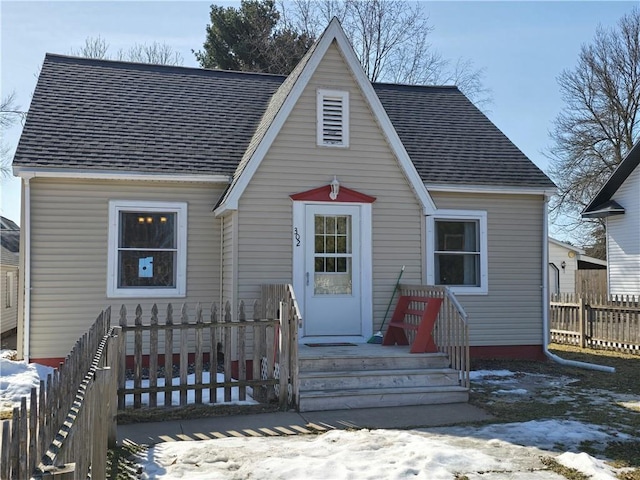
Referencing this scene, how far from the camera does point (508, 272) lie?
12.7m

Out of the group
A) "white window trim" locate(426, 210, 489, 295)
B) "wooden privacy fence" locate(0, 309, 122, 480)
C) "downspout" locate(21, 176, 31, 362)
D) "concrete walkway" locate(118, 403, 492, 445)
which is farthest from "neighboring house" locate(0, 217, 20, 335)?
"wooden privacy fence" locate(0, 309, 122, 480)

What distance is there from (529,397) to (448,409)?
167cm

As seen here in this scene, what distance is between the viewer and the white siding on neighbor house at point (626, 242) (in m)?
19.7

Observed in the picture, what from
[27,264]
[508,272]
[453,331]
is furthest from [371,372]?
[27,264]

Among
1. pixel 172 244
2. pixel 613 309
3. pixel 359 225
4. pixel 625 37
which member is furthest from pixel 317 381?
pixel 625 37

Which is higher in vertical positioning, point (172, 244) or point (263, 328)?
point (172, 244)

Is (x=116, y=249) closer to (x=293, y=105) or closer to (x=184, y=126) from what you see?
(x=184, y=126)

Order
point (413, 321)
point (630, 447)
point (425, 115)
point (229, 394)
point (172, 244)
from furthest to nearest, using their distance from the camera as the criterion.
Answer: point (425, 115) → point (172, 244) → point (413, 321) → point (229, 394) → point (630, 447)

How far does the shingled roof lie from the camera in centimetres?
1108

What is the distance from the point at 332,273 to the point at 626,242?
14.0m

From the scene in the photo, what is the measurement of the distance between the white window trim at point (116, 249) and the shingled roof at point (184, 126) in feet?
2.07

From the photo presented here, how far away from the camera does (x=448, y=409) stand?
8008mm

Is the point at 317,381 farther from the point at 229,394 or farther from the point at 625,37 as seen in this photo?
the point at 625,37

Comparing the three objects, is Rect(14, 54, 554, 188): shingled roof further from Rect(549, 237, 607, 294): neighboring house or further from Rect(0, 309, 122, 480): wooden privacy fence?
Rect(549, 237, 607, 294): neighboring house
